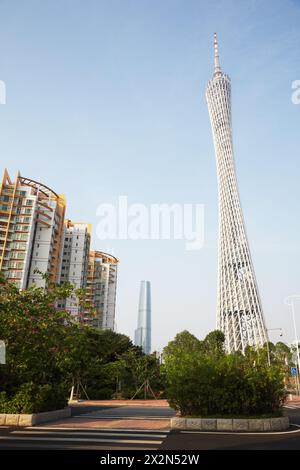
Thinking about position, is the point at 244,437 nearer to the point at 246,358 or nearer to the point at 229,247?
the point at 246,358

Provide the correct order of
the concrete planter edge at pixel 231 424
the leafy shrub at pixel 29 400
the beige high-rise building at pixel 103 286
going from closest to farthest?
the concrete planter edge at pixel 231 424, the leafy shrub at pixel 29 400, the beige high-rise building at pixel 103 286

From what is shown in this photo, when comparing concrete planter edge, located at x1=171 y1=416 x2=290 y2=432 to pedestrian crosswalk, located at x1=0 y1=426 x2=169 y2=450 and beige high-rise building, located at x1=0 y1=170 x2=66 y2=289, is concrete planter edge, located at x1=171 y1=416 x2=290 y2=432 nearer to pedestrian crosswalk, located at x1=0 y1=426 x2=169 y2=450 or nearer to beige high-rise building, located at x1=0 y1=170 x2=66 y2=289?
pedestrian crosswalk, located at x1=0 y1=426 x2=169 y2=450

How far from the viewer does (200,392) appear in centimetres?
1219

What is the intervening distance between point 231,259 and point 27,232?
37.2m

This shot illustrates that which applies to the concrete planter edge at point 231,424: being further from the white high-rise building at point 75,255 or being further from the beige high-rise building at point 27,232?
the white high-rise building at point 75,255

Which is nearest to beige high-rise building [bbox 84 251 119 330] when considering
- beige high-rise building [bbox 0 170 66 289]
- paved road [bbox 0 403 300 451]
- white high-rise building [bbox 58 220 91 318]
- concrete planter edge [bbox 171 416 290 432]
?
white high-rise building [bbox 58 220 91 318]

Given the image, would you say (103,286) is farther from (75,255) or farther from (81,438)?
(81,438)

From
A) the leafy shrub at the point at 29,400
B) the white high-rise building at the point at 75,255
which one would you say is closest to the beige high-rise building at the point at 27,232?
the white high-rise building at the point at 75,255

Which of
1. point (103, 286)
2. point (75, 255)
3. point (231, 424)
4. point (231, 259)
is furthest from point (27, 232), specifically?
point (231, 424)

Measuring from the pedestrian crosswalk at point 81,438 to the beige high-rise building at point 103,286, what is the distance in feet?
292

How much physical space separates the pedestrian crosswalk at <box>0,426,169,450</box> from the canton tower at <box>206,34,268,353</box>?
182 ft

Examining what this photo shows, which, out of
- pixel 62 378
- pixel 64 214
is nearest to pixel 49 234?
pixel 64 214

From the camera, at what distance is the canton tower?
210 ft

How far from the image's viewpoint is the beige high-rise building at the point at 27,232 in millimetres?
66000
